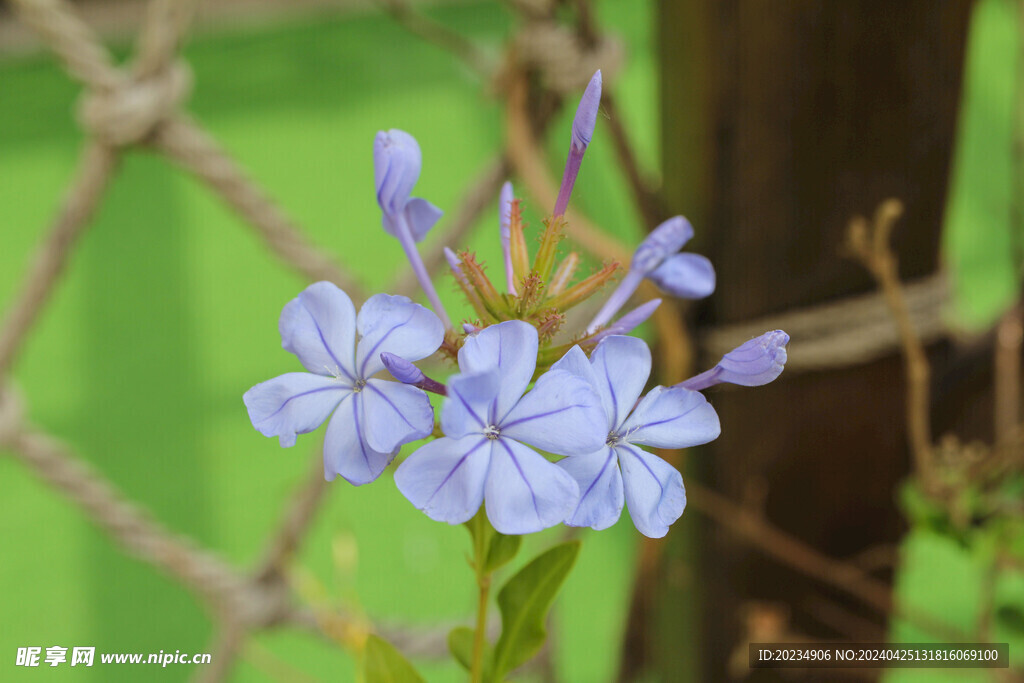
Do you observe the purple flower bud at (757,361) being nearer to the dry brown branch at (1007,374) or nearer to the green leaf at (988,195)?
the dry brown branch at (1007,374)

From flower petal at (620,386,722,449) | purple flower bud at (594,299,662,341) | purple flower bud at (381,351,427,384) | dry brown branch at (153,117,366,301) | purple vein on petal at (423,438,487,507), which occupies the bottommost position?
purple vein on petal at (423,438,487,507)

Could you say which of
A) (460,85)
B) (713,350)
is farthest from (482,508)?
(460,85)

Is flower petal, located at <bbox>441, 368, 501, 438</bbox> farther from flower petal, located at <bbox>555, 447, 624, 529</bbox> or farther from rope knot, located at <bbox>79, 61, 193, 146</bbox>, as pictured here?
rope knot, located at <bbox>79, 61, 193, 146</bbox>

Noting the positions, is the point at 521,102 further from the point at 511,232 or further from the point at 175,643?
the point at 175,643

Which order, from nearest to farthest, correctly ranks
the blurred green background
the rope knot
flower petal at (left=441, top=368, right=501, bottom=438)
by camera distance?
flower petal at (left=441, top=368, right=501, bottom=438)
the rope knot
the blurred green background

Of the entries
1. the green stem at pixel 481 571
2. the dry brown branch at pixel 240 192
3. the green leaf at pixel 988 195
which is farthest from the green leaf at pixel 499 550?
the green leaf at pixel 988 195

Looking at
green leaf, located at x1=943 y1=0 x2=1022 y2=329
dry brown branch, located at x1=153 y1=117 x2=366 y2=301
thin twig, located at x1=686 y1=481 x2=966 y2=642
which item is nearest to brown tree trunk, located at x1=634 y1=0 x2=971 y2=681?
thin twig, located at x1=686 y1=481 x2=966 y2=642
